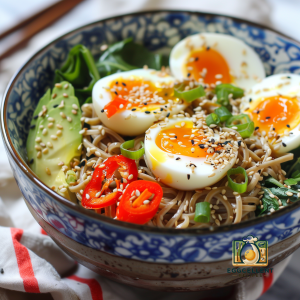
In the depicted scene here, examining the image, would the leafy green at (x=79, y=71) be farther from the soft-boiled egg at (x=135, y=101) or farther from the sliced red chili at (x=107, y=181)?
the sliced red chili at (x=107, y=181)

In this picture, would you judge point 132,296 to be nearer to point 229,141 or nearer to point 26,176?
point 26,176

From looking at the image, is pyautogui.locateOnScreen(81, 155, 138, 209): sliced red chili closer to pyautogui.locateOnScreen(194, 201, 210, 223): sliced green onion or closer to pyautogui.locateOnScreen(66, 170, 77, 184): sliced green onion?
pyautogui.locateOnScreen(66, 170, 77, 184): sliced green onion

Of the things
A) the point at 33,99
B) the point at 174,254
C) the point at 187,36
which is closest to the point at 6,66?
the point at 33,99

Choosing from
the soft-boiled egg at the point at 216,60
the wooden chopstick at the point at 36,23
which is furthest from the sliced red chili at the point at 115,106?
the wooden chopstick at the point at 36,23

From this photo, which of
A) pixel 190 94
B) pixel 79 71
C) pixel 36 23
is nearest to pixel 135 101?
pixel 190 94

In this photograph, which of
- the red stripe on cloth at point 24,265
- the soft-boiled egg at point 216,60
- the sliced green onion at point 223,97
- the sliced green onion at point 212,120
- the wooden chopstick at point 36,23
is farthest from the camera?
the wooden chopstick at point 36,23

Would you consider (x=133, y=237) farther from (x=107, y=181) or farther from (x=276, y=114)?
(x=276, y=114)
